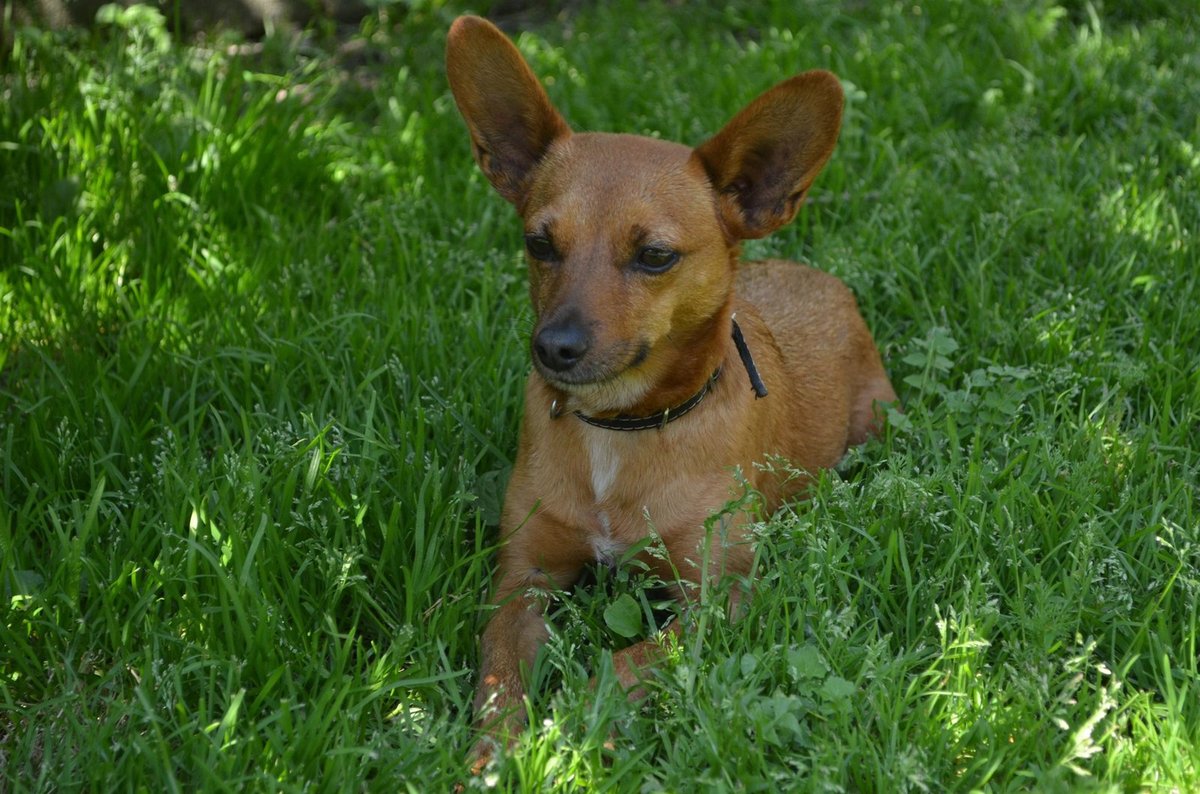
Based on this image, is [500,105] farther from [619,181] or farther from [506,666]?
[506,666]

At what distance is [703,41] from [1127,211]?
2.47 meters

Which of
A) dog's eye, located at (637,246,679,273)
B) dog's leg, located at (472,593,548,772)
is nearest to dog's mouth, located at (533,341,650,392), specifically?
dog's eye, located at (637,246,679,273)

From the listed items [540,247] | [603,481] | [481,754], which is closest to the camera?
[481,754]

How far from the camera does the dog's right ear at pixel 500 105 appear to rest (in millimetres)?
A: 2904

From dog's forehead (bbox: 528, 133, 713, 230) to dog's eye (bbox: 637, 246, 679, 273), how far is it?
9cm

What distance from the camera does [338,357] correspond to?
12.1ft

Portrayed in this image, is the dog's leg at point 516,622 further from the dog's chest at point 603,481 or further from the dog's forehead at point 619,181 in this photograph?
the dog's forehead at point 619,181

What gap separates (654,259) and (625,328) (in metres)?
0.19

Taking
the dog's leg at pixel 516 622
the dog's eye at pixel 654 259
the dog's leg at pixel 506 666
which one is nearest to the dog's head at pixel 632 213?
the dog's eye at pixel 654 259

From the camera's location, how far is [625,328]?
8.91 feet

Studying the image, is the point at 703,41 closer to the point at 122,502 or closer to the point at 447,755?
the point at 122,502

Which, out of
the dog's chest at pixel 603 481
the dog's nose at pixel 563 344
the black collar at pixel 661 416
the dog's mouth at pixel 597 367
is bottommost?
the dog's chest at pixel 603 481

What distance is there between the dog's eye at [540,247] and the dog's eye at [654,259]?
203mm

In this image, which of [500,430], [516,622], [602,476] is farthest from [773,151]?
[516,622]
